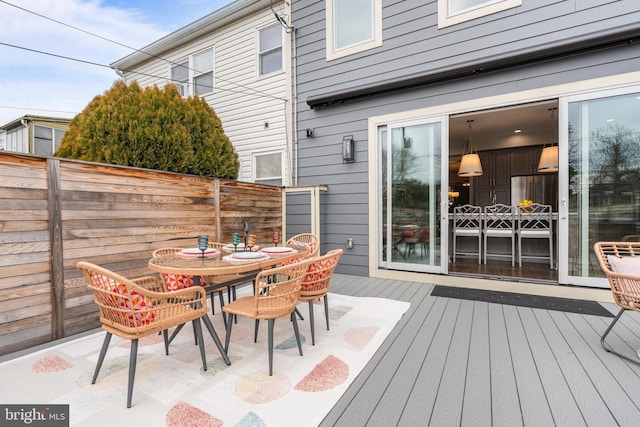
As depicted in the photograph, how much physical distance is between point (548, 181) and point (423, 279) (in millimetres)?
5883

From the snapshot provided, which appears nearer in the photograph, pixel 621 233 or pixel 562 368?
pixel 562 368

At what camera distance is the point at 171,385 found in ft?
6.28

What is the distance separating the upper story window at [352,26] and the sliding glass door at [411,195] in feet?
4.78

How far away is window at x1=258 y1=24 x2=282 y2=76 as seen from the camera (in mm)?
6188

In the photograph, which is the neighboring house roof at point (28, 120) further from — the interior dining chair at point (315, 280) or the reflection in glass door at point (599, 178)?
the reflection in glass door at point (599, 178)

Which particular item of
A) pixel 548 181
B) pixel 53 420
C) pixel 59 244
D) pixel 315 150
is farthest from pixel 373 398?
pixel 548 181

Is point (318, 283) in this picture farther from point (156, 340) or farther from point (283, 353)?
point (156, 340)

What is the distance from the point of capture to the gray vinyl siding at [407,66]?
11.5ft

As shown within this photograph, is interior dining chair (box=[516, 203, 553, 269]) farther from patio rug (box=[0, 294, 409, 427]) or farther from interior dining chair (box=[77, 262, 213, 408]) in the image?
interior dining chair (box=[77, 262, 213, 408])

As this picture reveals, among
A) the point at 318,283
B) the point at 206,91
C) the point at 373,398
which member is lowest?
the point at 373,398

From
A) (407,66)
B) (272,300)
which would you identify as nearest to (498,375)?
(272,300)

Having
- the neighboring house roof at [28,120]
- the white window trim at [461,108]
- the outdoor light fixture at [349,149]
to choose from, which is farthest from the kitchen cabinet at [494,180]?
the neighboring house roof at [28,120]

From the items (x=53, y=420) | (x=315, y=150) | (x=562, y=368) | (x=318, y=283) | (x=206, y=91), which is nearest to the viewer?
(x=53, y=420)

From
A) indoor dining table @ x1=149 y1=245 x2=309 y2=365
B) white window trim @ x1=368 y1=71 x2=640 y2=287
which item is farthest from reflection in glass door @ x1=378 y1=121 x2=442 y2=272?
indoor dining table @ x1=149 y1=245 x2=309 y2=365
